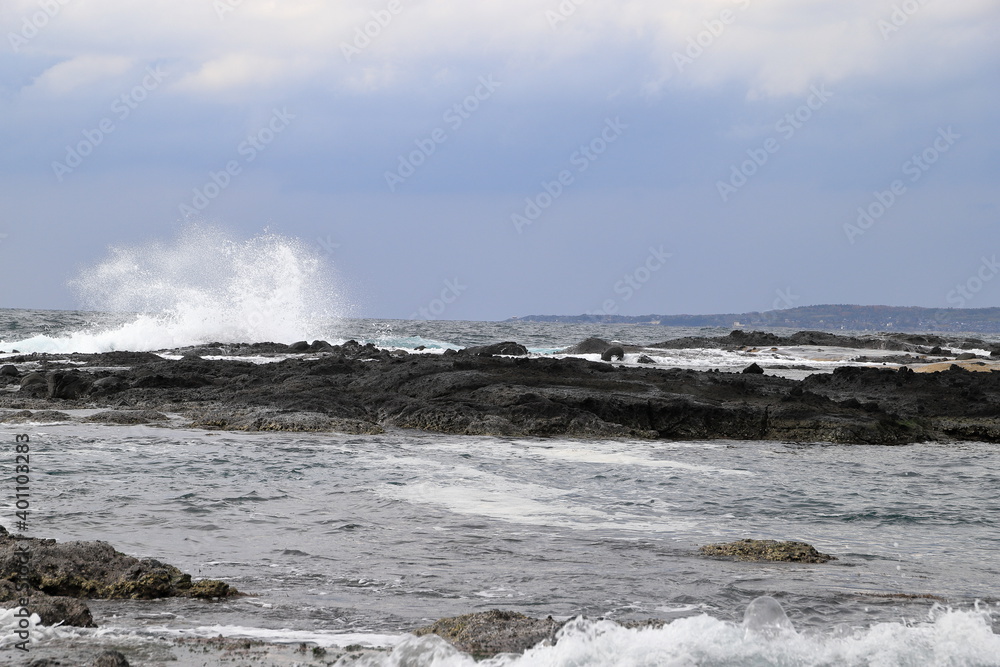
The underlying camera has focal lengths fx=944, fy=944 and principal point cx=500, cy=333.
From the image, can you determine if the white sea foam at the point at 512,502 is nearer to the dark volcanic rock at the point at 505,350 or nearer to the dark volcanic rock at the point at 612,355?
the dark volcanic rock at the point at 505,350

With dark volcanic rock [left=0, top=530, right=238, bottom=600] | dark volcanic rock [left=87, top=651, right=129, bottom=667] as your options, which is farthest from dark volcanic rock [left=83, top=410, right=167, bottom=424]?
dark volcanic rock [left=87, top=651, right=129, bottom=667]

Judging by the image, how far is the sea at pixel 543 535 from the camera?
4.43 meters

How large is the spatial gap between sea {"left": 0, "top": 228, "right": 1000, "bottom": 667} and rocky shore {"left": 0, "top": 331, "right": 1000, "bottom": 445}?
0.65m

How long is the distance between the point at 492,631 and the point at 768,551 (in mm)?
3174

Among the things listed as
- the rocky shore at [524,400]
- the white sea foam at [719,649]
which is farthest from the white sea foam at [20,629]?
the rocky shore at [524,400]

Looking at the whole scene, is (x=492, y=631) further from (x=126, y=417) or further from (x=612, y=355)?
(x=612, y=355)

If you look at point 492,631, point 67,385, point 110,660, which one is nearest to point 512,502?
point 492,631

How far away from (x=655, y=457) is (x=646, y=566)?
6131 mm

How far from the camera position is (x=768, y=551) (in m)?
6.84

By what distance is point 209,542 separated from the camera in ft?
23.3

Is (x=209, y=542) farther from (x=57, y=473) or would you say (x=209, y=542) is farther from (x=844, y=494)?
(x=844, y=494)

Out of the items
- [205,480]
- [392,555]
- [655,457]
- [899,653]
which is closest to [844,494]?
[655,457]

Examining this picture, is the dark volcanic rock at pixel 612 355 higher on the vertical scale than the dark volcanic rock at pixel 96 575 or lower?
higher

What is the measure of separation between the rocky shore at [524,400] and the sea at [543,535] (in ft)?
2.12
